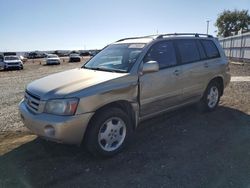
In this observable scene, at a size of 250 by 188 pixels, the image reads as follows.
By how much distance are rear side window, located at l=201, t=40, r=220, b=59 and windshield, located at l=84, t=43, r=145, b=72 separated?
2.10 meters

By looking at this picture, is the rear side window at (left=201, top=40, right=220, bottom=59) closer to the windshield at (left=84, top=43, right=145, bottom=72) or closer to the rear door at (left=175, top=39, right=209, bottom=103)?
the rear door at (left=175, top=39, right=209, bottom=103)

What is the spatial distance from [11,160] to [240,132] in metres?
4.20

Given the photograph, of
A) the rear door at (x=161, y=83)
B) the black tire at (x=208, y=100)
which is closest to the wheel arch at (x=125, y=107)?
the rear door at (x=161, y=83)

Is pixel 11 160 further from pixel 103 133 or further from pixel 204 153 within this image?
pixel 204 153

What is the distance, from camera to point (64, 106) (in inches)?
142

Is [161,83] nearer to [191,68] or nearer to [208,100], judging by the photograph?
[191,68]

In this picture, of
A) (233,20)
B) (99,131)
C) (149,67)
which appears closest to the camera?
(99,131)

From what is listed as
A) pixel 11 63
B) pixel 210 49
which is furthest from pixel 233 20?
pixel 210 49

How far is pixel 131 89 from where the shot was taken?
14.0ft

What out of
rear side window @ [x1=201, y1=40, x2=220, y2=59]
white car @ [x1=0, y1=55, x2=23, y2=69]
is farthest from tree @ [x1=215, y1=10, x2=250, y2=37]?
rear side window @ [x1=201, y1=40, x2=220, y2=59]

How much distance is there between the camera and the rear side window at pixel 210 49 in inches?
242

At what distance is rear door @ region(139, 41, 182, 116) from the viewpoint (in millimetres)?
4520

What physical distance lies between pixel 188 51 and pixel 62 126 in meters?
3.31

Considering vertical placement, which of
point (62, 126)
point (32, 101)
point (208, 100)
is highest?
point (32, 101)
